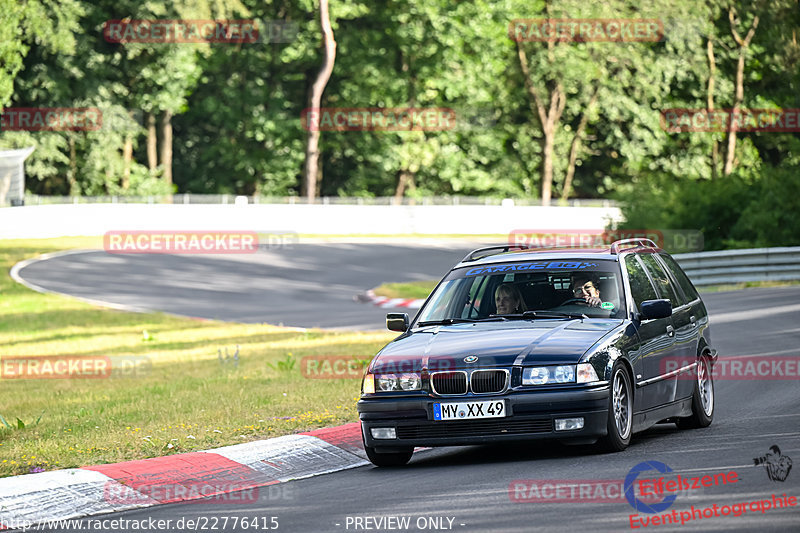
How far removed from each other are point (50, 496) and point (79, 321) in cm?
1876

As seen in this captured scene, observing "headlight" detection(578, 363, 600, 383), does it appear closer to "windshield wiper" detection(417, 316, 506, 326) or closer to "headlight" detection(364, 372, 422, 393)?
"headlight" detection(364, 372, 422, 393)

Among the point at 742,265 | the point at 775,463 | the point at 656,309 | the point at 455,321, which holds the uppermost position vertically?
the point at 656,309

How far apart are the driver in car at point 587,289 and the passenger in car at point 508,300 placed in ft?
1.43

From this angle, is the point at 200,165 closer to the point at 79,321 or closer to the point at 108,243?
the point at 108,243

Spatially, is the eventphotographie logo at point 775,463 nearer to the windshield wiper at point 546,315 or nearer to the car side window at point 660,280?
the windshield wiper at point 546,315

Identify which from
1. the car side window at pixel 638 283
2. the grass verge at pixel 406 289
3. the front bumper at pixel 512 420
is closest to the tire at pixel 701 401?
the car side window at pixel 638 283

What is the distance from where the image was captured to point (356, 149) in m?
65.6

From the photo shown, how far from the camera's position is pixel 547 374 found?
8.40m

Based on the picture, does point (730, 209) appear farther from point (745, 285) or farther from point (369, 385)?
point (369, 385)

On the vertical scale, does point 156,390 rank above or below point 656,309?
below

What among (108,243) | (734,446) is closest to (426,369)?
(734,446)

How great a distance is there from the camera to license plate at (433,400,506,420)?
8375 millimetres

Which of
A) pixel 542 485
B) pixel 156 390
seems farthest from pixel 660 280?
pixel 156 390

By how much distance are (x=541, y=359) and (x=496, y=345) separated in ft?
1.25
